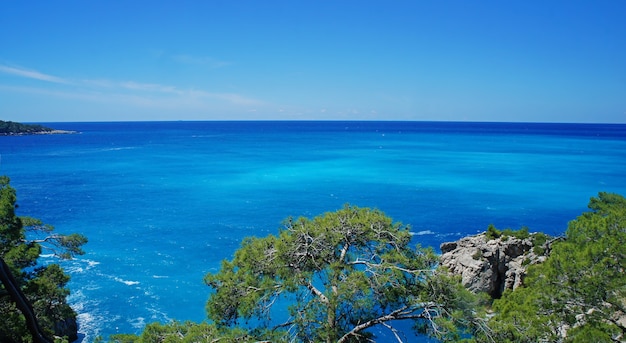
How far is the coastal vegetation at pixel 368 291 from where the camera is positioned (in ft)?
37.0

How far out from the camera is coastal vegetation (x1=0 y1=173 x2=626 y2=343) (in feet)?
37.0

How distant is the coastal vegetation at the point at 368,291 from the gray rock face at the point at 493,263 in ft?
36.7

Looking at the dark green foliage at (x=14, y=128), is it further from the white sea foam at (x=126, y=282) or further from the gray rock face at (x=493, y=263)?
the gray rock face at (x=493, y=263)

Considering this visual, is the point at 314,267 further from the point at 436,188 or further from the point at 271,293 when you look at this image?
the point at 436,188

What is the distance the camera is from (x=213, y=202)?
2066 inches

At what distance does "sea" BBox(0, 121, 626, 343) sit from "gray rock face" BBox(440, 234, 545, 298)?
7.32 metres

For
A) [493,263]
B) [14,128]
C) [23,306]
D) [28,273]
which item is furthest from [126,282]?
[14,128]

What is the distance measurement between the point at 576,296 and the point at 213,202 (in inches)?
1744

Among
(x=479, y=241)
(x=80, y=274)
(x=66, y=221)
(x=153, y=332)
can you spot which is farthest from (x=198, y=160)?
(x=153, y=332)

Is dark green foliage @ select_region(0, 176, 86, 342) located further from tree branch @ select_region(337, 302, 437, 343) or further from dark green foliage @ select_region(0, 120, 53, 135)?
dark green foliage @ select_region(0, 120, 53, 135)

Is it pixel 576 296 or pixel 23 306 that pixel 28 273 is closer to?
pixel 23 306

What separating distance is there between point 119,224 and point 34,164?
52.7 metres

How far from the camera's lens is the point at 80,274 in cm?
3062

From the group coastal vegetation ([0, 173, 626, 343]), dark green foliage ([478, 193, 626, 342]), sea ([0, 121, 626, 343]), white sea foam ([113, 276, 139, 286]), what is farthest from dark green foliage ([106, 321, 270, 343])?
white sea foam ([113, 276, 139, 286])
